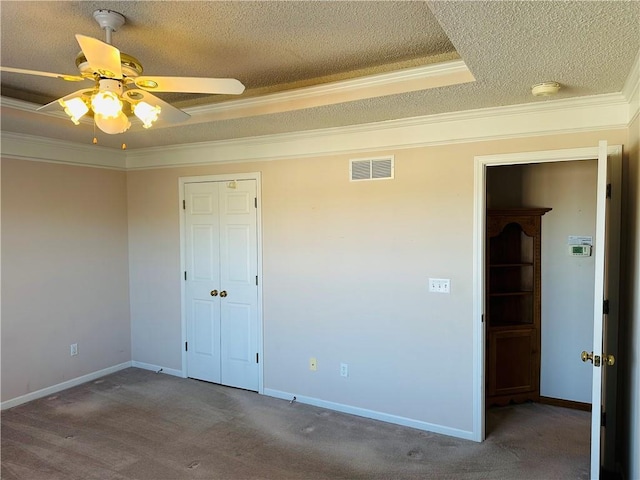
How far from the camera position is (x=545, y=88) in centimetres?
246

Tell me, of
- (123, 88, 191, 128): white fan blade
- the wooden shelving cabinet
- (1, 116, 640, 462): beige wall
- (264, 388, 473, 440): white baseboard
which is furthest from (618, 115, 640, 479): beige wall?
(123, 88, 191, 128): white fan blade

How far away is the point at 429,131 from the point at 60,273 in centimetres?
368

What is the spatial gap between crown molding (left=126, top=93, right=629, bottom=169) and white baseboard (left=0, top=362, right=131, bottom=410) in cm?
237

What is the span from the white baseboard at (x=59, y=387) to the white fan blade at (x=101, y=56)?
Answer: 3.40 metres

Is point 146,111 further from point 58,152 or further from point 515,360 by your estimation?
point 515,360

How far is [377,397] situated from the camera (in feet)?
11.8

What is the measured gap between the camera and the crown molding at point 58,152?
3807 mm

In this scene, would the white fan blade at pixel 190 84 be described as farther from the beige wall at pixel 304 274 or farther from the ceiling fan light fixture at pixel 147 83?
the beige wall at pixel 304 274

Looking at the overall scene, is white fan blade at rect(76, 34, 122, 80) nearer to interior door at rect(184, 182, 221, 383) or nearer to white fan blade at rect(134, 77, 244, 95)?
white fan blade at rect(134, 77, 244, 95)

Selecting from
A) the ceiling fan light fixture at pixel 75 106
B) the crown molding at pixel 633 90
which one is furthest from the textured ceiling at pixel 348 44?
the ceiling fan light fixture at pixel 75 106

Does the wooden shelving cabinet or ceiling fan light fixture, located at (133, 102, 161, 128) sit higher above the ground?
ceiling fan light fixture, located at (133, 102, 161, 128)

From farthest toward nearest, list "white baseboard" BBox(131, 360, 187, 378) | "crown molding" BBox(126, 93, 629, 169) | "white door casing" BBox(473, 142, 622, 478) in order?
"white baseboard" BBox(131, 360, 187, 378), "crown molding" BBox(126, 93, 629, 169), "white door casing" BBox(473, 142, 622, 478)

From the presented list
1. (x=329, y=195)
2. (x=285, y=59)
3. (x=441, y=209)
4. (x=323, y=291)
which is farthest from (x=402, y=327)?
(x=285, y=59)

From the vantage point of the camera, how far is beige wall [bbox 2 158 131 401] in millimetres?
3875
